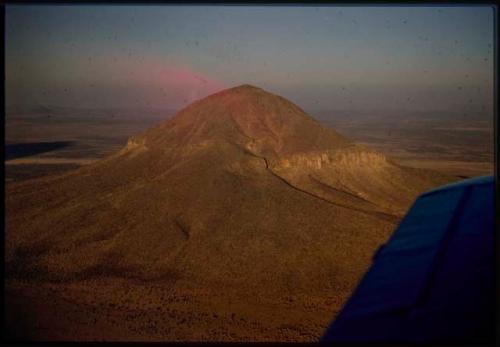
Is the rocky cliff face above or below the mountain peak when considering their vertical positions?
below

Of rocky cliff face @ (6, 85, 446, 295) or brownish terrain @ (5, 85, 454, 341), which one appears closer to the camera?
brownish terrain @ (5, 85, 454, 341)

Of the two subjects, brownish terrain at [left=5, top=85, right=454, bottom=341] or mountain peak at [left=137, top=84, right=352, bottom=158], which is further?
mountain peak at [left=137, top=84, right=352, bottom=158]

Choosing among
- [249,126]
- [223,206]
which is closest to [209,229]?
[223,206]

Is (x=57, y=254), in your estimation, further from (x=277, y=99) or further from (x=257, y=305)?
(x=277, y=99)

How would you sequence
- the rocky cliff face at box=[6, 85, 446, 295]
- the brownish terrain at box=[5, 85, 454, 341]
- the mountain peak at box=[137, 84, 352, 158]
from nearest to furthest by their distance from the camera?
1. the brownish terrain at box=[5, 85, 454, 341]
2. the rocky cliff face at box=[6, 85, 446, 295]
3. the mountain peak at box=[137, 84, 352, 158]

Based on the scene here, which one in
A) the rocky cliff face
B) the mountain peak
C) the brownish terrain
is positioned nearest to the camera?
the brownish terrain

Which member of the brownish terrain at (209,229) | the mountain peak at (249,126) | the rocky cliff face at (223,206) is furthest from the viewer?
the mountain peak at (249,126)

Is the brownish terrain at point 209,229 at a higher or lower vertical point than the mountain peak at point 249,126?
lower

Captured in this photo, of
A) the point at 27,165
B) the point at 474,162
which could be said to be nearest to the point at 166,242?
the point at 27,165

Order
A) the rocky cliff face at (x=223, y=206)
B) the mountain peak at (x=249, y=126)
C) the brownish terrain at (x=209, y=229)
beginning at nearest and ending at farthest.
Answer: the brownish terrain at (x=209, y=229), the rocky cliff face at (x=223, y=206), the mountain peak at (x=249, y=126)
